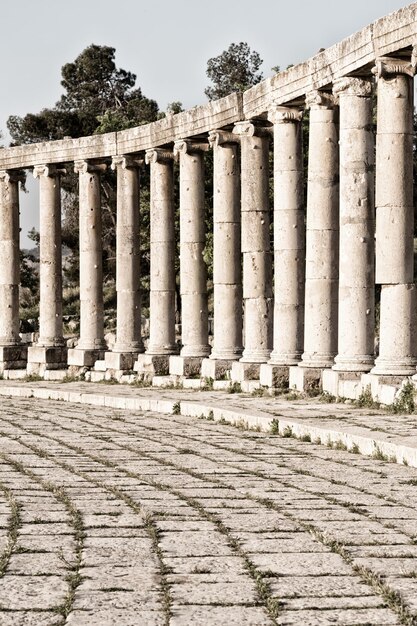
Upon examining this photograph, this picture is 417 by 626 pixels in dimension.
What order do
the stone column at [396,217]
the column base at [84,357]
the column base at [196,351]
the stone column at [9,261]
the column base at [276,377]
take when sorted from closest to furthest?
1. the stone column at [396,217]
2. the column base at [276,377]
3. the column base at [196,351]
4. the column base at [84,357]
5. the stone column at [9,261]

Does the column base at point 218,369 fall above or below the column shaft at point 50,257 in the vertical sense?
below

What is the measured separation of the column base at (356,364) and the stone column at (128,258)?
14605 millimetres

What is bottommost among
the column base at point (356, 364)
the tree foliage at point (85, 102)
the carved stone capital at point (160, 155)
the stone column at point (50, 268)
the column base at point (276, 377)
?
the column base at point (276, 377)

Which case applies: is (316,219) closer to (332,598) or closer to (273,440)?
(273,440)

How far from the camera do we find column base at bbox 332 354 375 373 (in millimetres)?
29828

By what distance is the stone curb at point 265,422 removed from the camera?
20266mm

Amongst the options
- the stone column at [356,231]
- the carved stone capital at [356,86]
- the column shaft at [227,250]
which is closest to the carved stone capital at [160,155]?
the column shaft at [227,250]

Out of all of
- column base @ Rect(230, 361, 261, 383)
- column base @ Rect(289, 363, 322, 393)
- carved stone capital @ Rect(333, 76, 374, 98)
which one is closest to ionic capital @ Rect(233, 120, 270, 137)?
carved stone capital @ Rect(333, 76, 374, 98)

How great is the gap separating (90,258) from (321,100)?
52.2ft

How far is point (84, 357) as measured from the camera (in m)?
45.1

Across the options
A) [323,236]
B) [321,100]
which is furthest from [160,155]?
[323,236]

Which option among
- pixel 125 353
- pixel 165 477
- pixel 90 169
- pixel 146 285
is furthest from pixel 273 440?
pixel 146 285

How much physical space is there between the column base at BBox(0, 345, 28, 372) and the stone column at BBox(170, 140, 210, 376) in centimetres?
1014

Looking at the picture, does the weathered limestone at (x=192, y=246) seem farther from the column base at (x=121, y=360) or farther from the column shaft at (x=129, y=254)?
the column shaft at (x=129, y=254)
